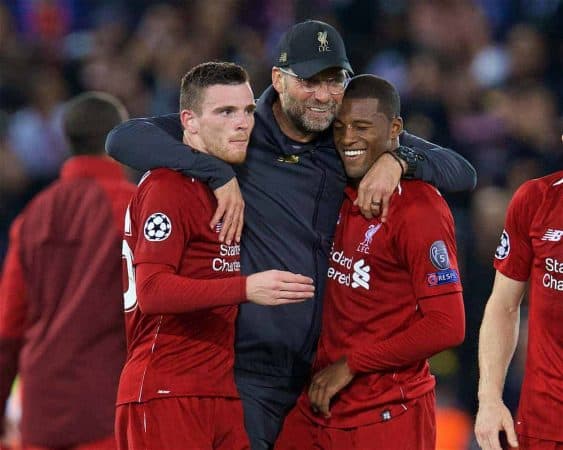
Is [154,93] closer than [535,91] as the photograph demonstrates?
No

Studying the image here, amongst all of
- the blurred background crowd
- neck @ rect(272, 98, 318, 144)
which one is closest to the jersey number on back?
neck @ rect(272, 98, 318, 144)

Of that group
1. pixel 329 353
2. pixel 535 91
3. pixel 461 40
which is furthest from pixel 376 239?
pixel 461 40

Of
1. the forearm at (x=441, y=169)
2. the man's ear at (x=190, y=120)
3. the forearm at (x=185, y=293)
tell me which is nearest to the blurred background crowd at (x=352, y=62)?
the forearm at (x=441, y=169)

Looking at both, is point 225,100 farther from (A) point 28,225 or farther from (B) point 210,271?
(A) point 28,225

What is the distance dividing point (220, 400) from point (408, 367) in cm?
78

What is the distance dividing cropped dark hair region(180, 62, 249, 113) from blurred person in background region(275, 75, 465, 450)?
479 mm

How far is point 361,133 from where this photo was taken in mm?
4938

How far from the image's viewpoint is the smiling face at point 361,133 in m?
4.93

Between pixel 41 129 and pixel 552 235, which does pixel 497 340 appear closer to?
pixel 552 235

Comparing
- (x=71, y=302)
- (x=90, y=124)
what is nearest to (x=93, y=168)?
(x=90, y=124)

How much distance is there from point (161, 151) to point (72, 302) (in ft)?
3.46

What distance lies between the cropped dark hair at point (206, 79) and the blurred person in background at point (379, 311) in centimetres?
48

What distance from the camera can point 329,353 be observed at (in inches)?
194

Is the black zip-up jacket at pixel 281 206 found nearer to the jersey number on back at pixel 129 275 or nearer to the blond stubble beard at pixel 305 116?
the blond stubble beard at pixel 305 116
